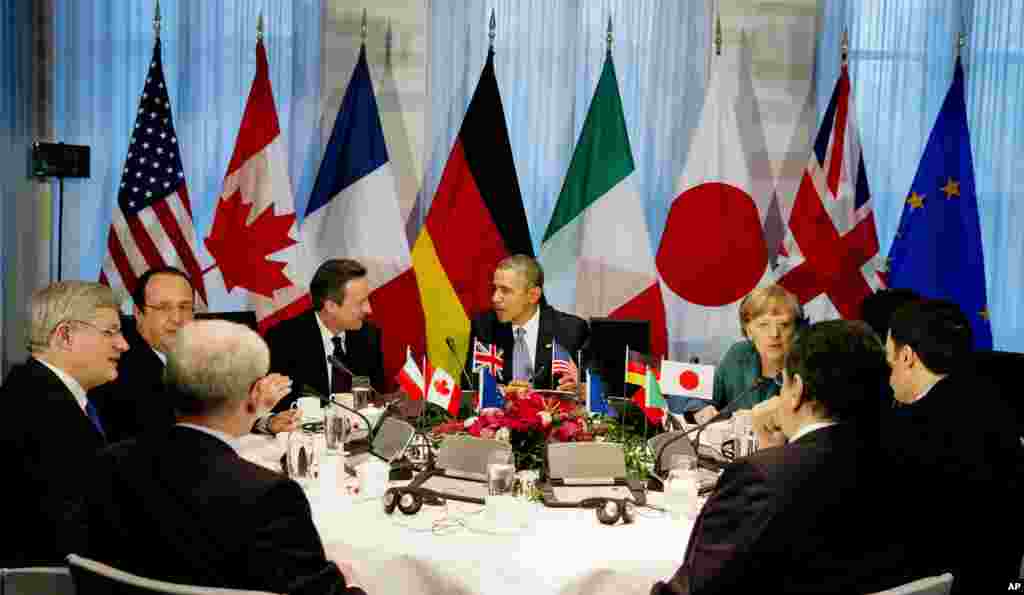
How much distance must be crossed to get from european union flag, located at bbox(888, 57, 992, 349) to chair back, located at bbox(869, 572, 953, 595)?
4110 millimetres

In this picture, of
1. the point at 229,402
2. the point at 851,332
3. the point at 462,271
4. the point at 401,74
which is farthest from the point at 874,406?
the point at 401,74

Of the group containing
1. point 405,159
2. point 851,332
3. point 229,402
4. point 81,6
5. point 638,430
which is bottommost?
point 638,430

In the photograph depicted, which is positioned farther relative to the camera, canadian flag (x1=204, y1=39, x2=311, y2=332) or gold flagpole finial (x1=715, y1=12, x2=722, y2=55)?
gold flagpole finial (x1=715, y1=12, x2=722, y2=55)

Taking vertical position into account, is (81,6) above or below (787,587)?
above

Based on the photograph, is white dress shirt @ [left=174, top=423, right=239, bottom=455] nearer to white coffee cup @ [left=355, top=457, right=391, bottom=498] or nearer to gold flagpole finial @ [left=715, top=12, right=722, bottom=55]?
white coffee cup @ [left=355, top=457, right=391, bottom=498]

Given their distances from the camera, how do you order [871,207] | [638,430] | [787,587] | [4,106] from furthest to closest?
[4,106], [871,207], [638,430], [787,587]

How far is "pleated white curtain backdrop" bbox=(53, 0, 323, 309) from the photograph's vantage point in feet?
20.3

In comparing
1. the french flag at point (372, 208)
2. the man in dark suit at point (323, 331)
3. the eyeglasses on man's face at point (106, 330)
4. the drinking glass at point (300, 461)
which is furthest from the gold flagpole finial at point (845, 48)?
the eyeglasses on man's face at point (106, 330)

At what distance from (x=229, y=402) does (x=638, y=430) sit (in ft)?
6.08

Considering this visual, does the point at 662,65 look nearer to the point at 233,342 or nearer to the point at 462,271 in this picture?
the point at 462,271

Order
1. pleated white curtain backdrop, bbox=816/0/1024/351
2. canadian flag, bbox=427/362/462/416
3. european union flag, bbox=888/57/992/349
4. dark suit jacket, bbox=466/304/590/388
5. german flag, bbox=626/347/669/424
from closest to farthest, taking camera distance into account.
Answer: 1. canadian flag, bbox=427/362/462/416
2. german flag, bbox=626/347/669/424
3. dark suit jacket, bbox=466/304/590/388
4. european union flag, bbox=888/57/992/349
5. pleated white curtain backdrop, bbox=816/0/1024/351

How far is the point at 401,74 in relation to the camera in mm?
6199

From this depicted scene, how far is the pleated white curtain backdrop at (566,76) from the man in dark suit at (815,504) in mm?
4013

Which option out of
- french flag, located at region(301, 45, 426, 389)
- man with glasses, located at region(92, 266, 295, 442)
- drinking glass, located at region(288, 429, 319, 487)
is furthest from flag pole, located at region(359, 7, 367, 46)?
drinking glass, located at region(288, 429, 319, 487)
